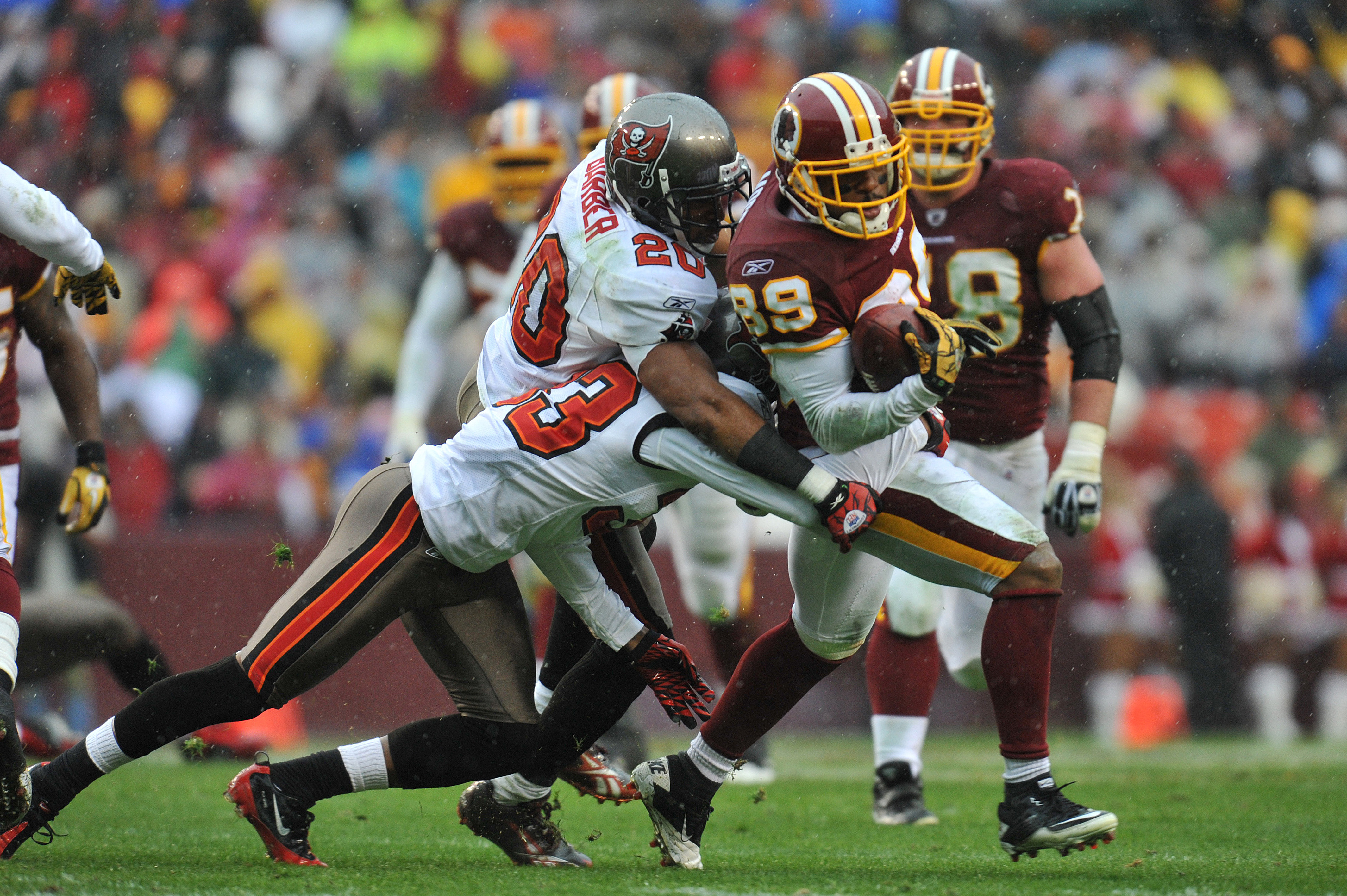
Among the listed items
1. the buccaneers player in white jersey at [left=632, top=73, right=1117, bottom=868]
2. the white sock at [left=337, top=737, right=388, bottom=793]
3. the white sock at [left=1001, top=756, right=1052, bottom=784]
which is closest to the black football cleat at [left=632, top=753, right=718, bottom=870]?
the buccaneers player in white jersey at [left=632, top=73, right=1117, bottom=868]

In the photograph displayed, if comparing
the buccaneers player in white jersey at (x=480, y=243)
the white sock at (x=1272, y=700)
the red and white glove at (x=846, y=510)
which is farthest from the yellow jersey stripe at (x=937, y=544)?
the white sock at (x=1272, y=700)

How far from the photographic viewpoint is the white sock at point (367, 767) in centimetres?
376

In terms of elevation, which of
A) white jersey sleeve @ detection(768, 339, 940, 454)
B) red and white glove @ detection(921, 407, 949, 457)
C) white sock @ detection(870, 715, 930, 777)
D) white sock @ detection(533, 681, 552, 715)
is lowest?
white sock @ detection(870, 715, 930, 777)

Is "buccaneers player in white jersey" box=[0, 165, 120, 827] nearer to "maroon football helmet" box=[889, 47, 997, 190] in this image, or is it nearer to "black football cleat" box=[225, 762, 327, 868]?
"black football cleat" box=[225, 762, 327, 868]

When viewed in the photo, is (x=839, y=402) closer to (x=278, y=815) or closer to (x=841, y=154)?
(x=841, y=154)

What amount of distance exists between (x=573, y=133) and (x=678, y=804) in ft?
26.1

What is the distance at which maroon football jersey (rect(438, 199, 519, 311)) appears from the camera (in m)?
6.25

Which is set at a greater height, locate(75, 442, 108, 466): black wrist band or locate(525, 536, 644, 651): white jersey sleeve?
locate(75, 442, 108, 466): black wrist band

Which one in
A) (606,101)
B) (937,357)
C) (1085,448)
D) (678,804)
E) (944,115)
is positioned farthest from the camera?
(606,101)

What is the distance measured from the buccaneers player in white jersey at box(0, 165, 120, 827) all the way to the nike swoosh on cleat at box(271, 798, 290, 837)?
1.86ft

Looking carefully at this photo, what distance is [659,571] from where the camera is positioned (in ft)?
25.8

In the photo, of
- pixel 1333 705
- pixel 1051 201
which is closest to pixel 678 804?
pixel 1051 201

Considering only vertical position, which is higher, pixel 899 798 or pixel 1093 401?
pixel 1093 401

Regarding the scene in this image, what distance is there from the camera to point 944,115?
4891mm
